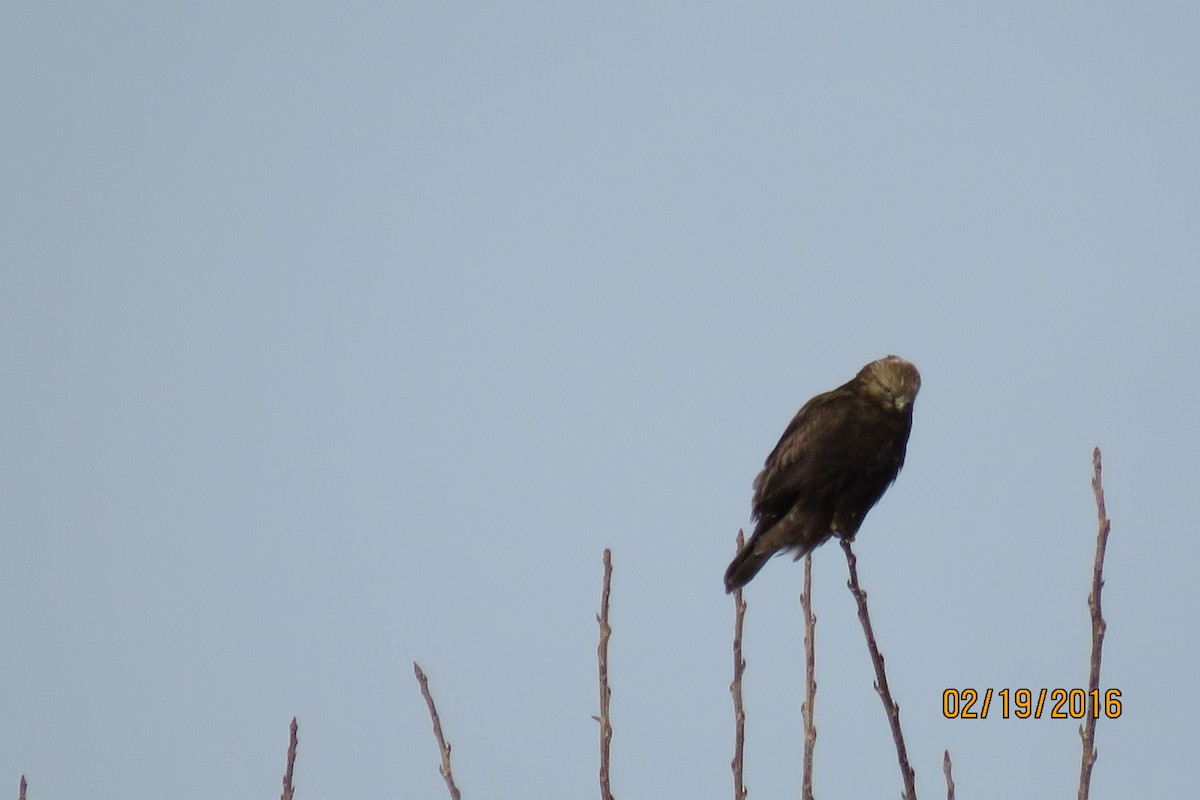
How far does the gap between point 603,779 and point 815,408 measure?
435cm

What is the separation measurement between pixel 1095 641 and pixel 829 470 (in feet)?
12.8

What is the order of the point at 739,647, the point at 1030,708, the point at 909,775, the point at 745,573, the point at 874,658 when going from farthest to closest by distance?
the point at 745,573 < the point at 1030,708 < the point at 739,647 < the point at 874,658 < the point at 909,775

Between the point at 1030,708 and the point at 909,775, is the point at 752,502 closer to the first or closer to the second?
the point at 1030,708

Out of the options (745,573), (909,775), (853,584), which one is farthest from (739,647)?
(745,573)

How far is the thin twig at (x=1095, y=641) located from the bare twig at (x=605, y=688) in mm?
1036

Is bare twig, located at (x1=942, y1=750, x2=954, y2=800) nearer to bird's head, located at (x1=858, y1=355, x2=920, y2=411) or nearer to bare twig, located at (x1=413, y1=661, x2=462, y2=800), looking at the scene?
bare twig, located at (x1=413, y1=661, x2=462, y2=800)

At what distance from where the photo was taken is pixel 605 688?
326cm

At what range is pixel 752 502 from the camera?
23.4ft

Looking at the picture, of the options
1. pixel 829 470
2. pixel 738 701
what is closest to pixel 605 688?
pixel 738 701

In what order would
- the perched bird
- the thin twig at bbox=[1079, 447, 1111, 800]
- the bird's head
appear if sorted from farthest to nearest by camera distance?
the bird's head, the perched bird, the thin twig at bbox=[1079, 447, 1111, 800]

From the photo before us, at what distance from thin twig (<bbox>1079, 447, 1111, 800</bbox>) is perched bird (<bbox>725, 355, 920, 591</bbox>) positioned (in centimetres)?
369

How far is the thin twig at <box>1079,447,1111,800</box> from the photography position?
2.91m

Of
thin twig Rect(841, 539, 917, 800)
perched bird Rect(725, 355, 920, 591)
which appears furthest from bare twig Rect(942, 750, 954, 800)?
perched bird Rect(725, 355, 920, 591)

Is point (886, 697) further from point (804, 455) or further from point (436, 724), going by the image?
point (804, 455)
